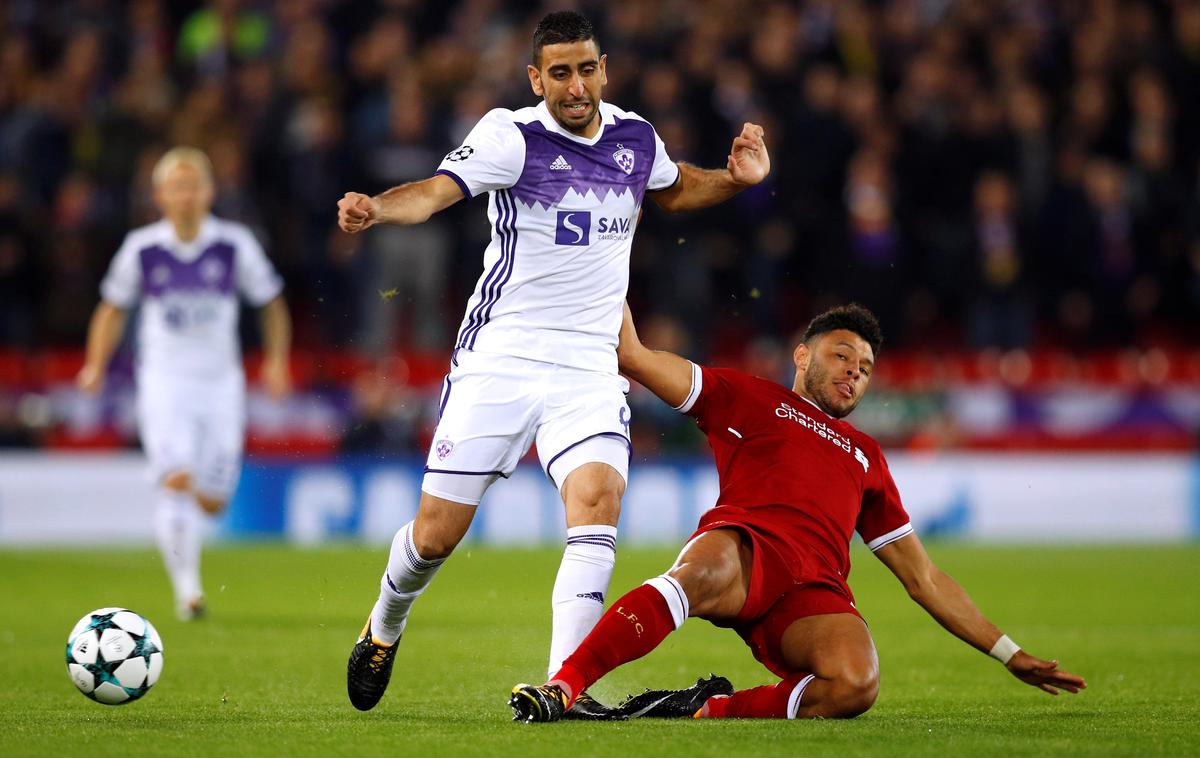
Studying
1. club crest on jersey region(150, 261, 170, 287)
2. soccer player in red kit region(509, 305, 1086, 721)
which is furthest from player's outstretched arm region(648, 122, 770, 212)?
club crest on jersey region(150, 261, 170, 287)

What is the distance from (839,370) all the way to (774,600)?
1006 mm

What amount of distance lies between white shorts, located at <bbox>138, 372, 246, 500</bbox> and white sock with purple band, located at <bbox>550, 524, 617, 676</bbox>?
5.47 m

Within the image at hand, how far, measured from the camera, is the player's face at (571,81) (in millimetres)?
6367

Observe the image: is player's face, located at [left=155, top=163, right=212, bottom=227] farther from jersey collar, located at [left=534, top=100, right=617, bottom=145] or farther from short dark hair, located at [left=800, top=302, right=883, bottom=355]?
short dark hair, located at [left=800, top=302, right=883, bottom=355]

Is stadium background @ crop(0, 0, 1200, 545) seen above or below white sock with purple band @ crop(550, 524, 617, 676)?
above

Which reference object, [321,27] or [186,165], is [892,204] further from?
[186,165]

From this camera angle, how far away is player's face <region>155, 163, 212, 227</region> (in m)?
10.9

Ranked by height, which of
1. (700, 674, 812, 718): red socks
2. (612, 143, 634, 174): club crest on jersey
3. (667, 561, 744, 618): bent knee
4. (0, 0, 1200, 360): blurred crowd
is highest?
(0, 0, 1200, 360): blurred crowd

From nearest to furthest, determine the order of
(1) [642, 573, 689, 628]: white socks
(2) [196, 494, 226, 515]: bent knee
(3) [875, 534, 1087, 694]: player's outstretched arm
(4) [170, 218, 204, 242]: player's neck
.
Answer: (1) [642, 573, 689, 628]: white socks → (3) [875, 534, 1087, 694]: player's outstretched arm → (4) [170, 218, 204, 242]: player's neck → (2) [196, 494, 226, 515]: bent knee

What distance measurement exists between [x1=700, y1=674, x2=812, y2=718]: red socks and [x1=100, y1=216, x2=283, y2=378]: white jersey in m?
5.97

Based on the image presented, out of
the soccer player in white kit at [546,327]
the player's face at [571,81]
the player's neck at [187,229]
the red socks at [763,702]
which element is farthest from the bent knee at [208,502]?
the red socks at [763,702]

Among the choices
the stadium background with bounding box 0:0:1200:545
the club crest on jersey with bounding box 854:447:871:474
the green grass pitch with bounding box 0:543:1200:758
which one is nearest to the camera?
the green grass pitch with bounding box 0:543:1200:758

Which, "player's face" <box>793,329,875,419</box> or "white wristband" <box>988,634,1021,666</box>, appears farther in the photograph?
"player's face" <box>793,329,875,419</box>

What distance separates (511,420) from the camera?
6.45m
